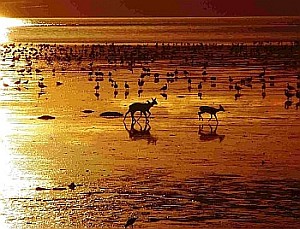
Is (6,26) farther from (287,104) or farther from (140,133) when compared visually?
(140,133)

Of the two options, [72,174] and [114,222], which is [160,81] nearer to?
[72,174]

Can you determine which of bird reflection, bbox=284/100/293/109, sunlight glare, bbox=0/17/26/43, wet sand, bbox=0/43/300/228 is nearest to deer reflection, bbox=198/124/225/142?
wet sand, bbox=0/43/300/228

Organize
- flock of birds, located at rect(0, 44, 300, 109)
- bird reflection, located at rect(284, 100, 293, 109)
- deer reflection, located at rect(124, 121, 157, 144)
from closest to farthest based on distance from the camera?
deer reflection, located at rect(124, 121, 157, 144), bird reflection, located at rect(284, 100, 293, 109), flock of birds, located at rect(0, 44, 300, 109)

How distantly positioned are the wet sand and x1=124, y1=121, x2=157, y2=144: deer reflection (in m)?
0.02

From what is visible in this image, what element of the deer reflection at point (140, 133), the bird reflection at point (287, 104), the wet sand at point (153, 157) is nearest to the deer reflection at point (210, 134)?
the wet sand at point (153, 157)

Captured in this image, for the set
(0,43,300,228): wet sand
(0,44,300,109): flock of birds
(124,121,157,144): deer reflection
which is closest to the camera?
(0,43,300,228): wet sand

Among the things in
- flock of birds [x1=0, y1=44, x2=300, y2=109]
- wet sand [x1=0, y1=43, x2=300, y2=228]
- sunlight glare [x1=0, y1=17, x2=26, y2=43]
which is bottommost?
wet sand [x1=0, y1=43, x2=300, y2=228]

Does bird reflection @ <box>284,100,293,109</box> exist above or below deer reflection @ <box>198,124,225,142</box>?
above

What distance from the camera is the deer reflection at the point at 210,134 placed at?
17844mm

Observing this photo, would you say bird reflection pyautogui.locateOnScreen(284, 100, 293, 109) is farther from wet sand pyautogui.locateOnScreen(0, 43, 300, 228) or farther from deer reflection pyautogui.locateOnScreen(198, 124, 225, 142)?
deer reflection pyautogui.locateOnScreen(198, 124, 225, 142)

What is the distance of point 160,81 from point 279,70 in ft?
20.0

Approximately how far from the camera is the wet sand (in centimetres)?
1245

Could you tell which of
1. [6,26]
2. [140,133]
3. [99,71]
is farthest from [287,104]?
[6,26]

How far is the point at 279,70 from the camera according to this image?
33062mm
